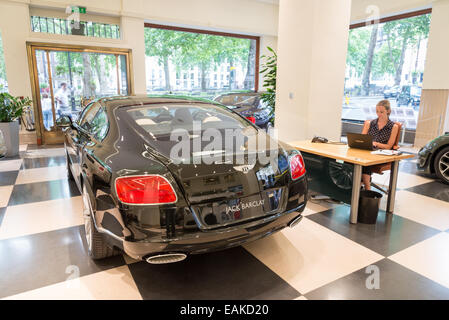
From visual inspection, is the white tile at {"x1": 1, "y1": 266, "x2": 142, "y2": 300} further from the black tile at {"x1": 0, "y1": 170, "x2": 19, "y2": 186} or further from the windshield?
the black tile at {"x1": 0, "y1": 170, "x2": 19, "y2": 186}

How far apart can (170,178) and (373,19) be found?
763cm

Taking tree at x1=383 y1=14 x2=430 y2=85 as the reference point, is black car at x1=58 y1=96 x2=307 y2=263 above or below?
below

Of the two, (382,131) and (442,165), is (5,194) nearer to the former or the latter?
(382,131)

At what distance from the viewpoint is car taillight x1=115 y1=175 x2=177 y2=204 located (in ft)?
4.82

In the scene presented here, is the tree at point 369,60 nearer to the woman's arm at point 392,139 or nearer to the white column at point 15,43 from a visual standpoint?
the woman's arm at point 392,139

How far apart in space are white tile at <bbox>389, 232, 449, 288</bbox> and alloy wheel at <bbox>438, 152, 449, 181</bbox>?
1.75 metres

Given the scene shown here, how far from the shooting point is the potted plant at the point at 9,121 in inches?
195

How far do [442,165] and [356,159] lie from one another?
6.82ft

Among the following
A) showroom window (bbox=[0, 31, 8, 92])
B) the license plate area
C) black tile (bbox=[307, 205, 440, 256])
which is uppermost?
showroom window (bbox=[0, 31, 8, 92])

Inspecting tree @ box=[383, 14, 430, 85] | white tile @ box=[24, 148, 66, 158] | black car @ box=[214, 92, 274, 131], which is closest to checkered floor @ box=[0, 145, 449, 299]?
white tile @ box=[24, 148, 66, 158]

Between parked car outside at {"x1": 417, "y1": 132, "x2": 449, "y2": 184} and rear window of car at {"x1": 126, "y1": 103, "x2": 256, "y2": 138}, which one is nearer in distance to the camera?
rear window of car at {"x1": 126, "y1": 103, "x2": 256, "y2": 138}

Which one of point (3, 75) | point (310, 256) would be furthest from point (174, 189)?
point (3, 75)

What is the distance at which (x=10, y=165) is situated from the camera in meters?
4.54

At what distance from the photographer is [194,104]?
232cm
